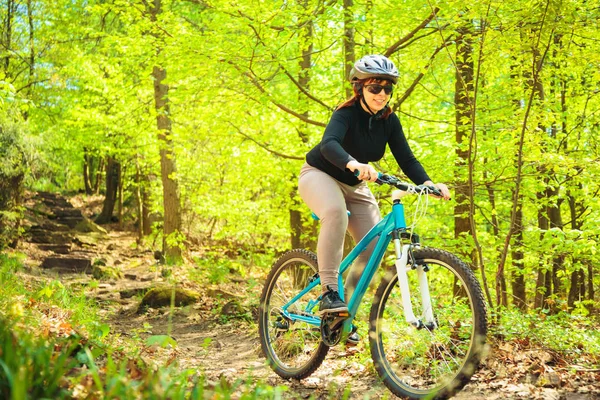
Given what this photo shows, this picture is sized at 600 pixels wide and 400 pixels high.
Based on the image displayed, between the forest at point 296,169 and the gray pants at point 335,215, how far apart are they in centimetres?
86

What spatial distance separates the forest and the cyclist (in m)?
0.90

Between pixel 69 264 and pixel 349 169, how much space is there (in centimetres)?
1165

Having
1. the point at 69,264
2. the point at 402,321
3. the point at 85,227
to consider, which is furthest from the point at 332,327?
the point at 85,227

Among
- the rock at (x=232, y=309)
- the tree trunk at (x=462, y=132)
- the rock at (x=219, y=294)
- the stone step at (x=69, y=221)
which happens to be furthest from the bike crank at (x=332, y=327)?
the stone step at (x=69, y=221)

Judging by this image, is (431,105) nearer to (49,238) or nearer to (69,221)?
(49,238)

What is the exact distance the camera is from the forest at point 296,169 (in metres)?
3.94

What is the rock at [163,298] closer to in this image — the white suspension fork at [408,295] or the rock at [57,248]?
the white suspension fork at [408,295]

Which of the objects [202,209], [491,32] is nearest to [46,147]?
[202,209]

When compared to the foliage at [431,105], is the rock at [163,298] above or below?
below

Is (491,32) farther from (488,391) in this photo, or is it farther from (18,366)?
(18,366)

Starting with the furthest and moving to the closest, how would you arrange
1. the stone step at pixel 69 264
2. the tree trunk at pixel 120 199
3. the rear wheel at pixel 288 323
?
the tree trunk at pixel 120 199
the stone step at pixel 69 264
the rear wheel at pixel 288 323

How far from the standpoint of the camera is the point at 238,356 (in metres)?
5.87

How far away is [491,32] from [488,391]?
11.8 ft

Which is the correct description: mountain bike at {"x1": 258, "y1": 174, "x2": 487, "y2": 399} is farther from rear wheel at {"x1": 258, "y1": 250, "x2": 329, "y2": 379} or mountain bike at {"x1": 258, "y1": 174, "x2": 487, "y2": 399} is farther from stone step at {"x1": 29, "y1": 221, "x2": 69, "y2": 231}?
stone step at {"x1": 29, "y1": 221, "x2": 69, "y2": 231}
